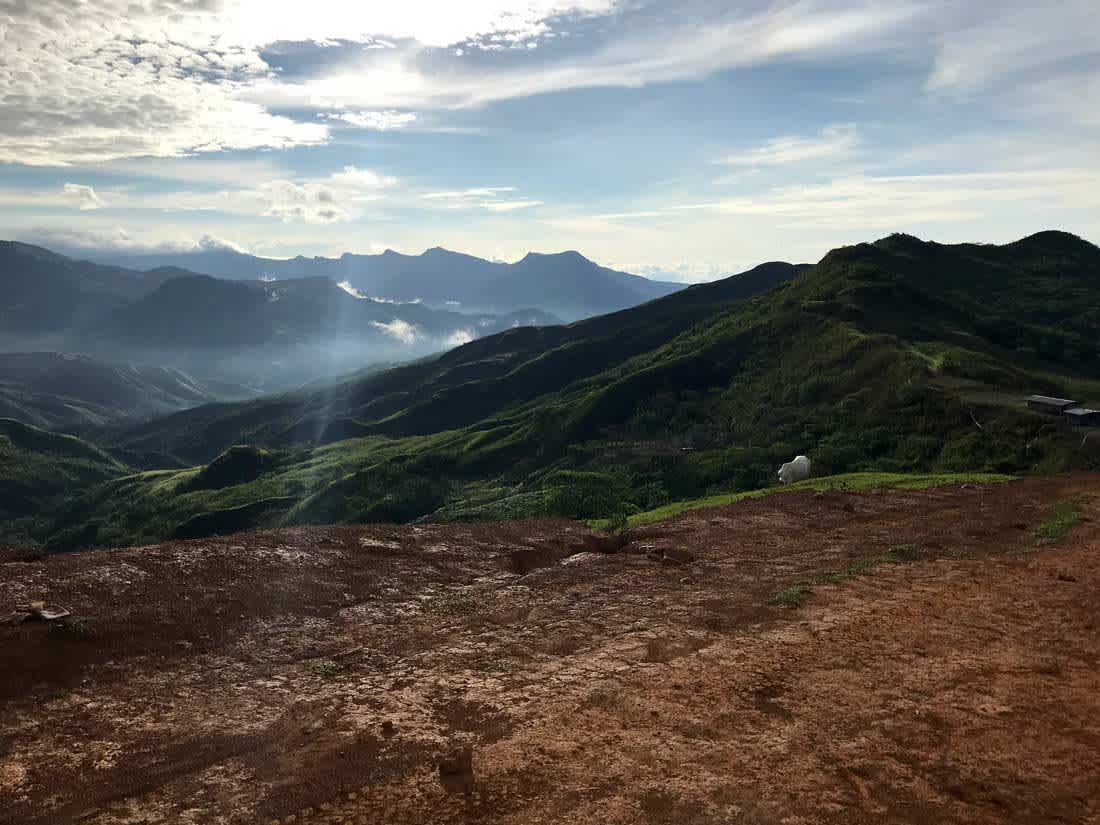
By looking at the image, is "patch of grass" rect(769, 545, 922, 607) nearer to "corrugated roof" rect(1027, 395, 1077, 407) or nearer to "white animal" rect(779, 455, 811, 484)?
"white animal" rect(779, 455, 811, 484)

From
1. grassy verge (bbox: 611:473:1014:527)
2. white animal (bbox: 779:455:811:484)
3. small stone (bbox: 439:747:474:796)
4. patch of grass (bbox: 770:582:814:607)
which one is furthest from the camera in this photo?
white animal (bbox: 779:455:811:484)

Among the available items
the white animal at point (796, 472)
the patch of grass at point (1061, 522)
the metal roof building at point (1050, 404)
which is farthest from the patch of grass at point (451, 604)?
the metal roof building at point (1050, 404)

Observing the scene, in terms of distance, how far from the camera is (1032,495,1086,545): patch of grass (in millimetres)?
28797

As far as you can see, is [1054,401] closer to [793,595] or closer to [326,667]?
[793,595]

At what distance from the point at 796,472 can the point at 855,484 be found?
856 cm

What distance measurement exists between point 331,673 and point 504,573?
11.3 m

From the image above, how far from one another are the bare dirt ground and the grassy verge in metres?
10.9

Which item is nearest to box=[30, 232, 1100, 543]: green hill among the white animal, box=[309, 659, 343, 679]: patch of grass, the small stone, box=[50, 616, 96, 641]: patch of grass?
the white animal

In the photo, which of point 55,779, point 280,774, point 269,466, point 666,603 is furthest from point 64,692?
point 269,466

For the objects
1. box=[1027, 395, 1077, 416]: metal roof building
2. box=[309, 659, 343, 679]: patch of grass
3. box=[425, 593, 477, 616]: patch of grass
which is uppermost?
box=[1027, 395, 1077, 416]: metal roof building

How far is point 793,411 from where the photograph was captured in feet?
227

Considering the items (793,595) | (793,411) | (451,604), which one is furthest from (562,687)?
(793,411)

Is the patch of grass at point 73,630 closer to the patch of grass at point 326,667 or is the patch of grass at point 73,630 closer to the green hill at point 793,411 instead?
the patch of grass at point 326,667

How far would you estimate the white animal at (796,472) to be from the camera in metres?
51.4
